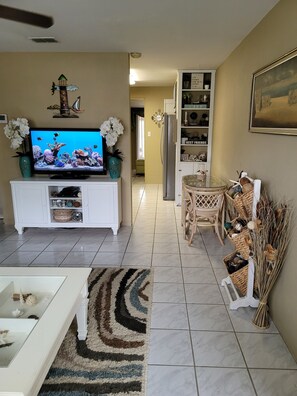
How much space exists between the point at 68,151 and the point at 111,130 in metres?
0.66

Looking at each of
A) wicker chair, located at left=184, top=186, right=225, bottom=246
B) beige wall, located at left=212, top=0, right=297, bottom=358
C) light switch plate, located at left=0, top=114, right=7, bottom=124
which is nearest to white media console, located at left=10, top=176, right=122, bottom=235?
light switch plate, located at left=0, top=114, right=7, bottom=124

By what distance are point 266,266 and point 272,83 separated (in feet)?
4.51

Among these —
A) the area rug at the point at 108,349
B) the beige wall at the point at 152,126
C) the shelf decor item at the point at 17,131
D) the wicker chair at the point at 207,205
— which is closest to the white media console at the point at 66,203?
the shelf decor item at the point at 17,131

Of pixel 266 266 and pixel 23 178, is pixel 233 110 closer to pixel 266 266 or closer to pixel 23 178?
pixel 266 266

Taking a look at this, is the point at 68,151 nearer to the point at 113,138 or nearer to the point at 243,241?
the point at 113,138

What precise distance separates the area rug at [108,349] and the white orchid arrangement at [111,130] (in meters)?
1.91

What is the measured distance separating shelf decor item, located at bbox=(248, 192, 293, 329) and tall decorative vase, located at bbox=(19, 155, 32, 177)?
3.07 m

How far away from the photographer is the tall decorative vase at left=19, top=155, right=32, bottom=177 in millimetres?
3893

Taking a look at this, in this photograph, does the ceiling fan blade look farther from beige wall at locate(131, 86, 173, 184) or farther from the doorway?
the doorway

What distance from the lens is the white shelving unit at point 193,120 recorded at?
480 cm

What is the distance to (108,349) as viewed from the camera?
6.19 feet

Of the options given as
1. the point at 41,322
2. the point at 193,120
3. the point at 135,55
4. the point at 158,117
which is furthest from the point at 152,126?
the point at 41,322

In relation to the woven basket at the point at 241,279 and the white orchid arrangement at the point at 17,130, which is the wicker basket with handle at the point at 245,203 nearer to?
the woven basket at the point at 241,279

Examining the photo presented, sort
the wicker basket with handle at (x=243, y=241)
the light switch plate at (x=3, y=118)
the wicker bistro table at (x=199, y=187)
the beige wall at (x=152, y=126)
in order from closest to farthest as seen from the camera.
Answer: the wicker basket with handle at (x=243, y=241) < the wicker bistro table at (x=199, y=187) < the light switch plate at (x=3, y=118) < the beige wall at (x=152, y=126)
